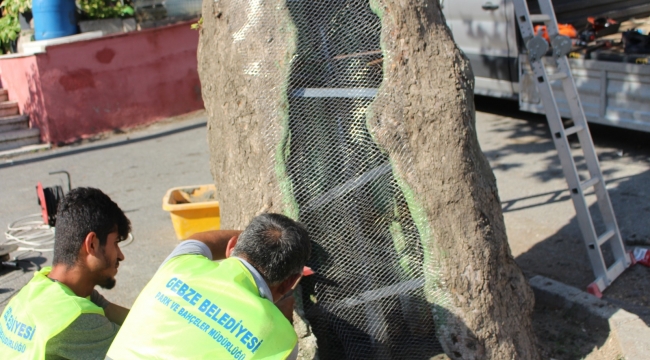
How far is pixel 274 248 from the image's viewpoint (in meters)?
2.37

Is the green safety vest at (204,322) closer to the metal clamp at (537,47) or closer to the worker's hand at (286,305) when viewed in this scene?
the worker's hand at (286,305)

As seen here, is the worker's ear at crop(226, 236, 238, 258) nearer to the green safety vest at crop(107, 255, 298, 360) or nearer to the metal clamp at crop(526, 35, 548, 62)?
the green safety vest at crop(107, 255, 298, 360)

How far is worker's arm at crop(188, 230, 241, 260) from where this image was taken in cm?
279

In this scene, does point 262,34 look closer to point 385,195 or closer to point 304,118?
point 304,118

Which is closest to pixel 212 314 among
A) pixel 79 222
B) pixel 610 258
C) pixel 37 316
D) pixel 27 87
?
pixel 37 316

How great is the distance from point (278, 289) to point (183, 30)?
9654 millimetres

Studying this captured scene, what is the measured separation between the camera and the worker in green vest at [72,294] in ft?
7.86

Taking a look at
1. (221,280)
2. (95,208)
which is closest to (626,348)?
(221,280)

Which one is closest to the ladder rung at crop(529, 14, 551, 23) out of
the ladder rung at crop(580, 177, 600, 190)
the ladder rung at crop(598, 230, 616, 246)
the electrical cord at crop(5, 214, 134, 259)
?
the ladder rung at crop(580, 177, 600, 190)

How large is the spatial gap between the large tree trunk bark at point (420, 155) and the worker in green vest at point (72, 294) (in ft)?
2.70

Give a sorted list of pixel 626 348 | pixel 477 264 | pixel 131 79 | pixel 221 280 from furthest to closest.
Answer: pixel 131 79
pixel 626 348
pixel 477 264
pixel 221 280

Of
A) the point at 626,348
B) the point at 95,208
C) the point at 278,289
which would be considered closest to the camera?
the point at 278,289

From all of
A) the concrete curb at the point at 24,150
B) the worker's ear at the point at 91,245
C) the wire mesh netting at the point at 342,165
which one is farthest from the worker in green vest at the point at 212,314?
the concrete curb at the point at 24,150

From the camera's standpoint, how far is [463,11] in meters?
8.99
